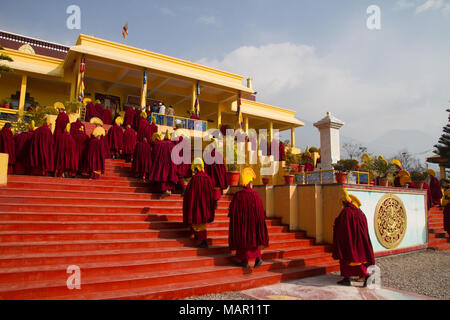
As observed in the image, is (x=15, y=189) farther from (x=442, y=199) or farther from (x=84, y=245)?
(x=442, y=199)

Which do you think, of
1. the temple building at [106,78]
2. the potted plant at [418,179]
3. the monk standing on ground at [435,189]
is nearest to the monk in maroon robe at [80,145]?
the temple building at [106,78]

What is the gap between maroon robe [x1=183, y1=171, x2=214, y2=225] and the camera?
233 inches

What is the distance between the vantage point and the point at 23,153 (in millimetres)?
8203

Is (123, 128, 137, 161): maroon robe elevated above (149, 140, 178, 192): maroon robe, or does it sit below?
above

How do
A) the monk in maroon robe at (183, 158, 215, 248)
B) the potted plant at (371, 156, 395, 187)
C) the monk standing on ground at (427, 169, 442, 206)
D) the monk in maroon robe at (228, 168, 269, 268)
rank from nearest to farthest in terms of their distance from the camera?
the monk in maroon robe at (228, 168, 269, 268), the monk in maroon robe at (183, 158, 215, 248), the potted plant at (371, 156, 395, 187), the monk standing on ground at (427, 169, 442, 206)

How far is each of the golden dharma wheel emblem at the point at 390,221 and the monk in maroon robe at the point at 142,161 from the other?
631cm

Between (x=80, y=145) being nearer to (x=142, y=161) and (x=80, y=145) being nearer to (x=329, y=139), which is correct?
(x=142, y=161)

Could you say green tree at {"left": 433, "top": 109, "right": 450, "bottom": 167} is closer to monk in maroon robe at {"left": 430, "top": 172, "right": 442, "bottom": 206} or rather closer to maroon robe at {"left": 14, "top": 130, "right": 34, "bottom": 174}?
monk in maroon robe at {"left": 430, "top": 172, "right": 442, "bottom": 206}

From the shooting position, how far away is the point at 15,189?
20.6ft

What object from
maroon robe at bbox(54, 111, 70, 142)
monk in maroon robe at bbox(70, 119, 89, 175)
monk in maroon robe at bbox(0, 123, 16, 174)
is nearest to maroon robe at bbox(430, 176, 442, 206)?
monk in maroon robe at bbox(70, 119, 89, 175)

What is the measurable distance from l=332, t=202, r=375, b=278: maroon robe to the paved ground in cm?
32

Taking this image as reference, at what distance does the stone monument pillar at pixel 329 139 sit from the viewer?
1112 centimetres

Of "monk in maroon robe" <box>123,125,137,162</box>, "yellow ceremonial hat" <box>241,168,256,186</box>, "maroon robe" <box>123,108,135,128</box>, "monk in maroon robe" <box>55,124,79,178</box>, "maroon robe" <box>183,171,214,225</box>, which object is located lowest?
"maroon robe" <box>183,171,214,225</box>

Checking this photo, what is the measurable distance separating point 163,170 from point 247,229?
338 cm
